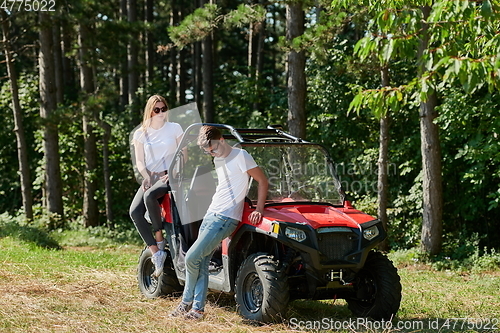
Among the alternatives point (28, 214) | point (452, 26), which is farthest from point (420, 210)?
point (28, 214)

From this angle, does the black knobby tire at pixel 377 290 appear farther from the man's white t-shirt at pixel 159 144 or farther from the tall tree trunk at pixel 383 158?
the tall tree trunk at pixel 383 158

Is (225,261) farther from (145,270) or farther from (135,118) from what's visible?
(135,118)

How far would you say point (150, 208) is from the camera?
7703mm

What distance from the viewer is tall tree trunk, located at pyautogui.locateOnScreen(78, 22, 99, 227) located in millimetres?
18125

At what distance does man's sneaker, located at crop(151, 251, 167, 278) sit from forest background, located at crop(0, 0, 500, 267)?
9.85 feet

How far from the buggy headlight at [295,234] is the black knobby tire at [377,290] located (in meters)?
0.94

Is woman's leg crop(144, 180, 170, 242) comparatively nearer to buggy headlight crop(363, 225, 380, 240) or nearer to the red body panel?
the red body panel

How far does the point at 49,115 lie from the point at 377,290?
13.1 m

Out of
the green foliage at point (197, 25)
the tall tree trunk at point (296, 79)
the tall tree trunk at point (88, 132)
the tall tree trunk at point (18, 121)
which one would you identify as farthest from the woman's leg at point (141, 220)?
the tall tree trunk at point (18, 121)

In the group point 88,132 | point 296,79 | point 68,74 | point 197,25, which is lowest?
point 88,132

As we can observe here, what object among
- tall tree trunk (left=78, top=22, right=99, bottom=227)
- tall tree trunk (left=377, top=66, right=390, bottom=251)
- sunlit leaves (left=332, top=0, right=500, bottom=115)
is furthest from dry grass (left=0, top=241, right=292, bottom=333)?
tall tree trunk (left=78, top=22, right=99, bottom=227)

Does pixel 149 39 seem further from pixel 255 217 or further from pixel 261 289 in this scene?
pixel 261 289

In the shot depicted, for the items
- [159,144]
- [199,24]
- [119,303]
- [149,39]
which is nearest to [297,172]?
[159,144]

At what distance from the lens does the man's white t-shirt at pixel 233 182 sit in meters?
6.61
